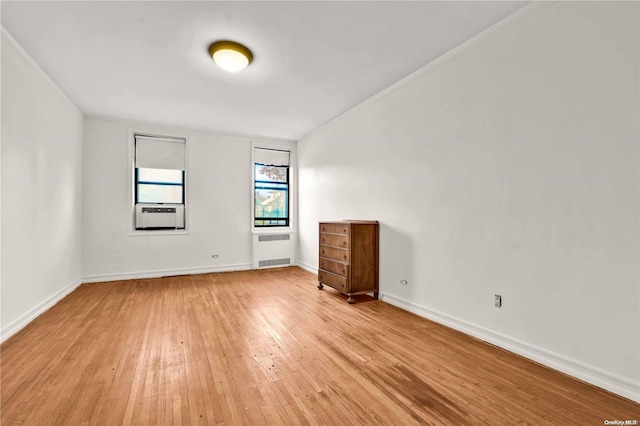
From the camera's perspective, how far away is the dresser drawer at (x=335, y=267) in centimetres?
395

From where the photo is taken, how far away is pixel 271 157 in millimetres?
6457

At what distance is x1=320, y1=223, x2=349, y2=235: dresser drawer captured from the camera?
156 inches

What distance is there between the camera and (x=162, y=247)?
17.9 ft

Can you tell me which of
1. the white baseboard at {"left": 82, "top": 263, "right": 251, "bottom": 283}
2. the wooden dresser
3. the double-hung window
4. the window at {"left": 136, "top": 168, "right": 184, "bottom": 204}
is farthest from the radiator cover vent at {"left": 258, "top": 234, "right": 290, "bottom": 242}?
the wooden dresser

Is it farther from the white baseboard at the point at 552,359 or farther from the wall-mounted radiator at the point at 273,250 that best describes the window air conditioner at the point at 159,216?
the white baseboard at the point at 552,359

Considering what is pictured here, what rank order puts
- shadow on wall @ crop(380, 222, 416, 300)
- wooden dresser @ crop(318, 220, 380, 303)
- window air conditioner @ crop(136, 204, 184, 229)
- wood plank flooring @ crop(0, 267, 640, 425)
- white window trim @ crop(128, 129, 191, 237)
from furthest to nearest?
window air conditioner @ crop(136, 204, 184, 229) < white window trim @ crop(128, 129, 191, 237) < wooden dresser @ crop(318, 220, 380, 303) < shadow on wall @ crop(380, 222, 416, 300) < wood plank flooring @ crop(0, 267, 640, 425)

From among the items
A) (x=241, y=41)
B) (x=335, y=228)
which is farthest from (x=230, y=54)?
(x=335, y=228)

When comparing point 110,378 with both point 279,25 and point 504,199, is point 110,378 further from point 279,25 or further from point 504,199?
point 504,199

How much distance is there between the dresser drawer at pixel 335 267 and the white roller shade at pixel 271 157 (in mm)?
2812

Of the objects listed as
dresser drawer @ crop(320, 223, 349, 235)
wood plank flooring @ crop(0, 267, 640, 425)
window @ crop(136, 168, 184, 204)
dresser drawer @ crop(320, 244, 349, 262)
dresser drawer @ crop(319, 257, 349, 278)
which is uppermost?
window @ crop(136, 168, 184, 204)

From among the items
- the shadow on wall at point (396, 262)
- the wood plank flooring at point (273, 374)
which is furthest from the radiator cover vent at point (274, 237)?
the shadow on wall at point (396, 262)

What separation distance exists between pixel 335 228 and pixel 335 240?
0.17 m

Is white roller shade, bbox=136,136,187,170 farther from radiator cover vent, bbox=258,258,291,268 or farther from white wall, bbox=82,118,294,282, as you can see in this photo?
radiator cover vent, bbox=258,258,291,268

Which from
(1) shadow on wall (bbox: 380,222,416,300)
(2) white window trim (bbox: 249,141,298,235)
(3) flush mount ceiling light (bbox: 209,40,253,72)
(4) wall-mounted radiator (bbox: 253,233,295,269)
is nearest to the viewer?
(3) flush mount ceiling light (bbox: 209,40,253,72)
